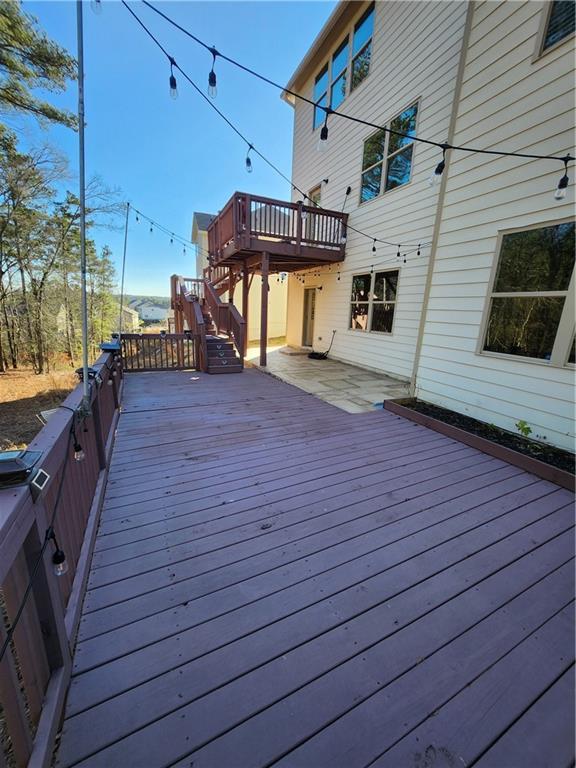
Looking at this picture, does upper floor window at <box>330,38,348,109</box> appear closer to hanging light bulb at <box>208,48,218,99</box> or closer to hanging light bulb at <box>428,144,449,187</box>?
hanging light bulb at <box>428,144,449,187</box>

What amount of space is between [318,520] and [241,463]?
3.23 ft

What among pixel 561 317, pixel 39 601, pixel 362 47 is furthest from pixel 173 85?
pixel 362 47

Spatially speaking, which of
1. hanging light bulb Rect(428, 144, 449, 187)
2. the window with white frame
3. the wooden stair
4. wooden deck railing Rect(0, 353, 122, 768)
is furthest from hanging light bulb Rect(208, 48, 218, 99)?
the window with white frame

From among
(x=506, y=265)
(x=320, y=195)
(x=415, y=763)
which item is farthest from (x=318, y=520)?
(x=320, y=195)

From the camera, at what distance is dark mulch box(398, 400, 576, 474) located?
2.82m

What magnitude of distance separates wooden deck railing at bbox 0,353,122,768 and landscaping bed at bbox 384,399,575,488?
339 centimetres

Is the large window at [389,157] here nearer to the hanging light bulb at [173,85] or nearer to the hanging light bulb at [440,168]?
the hanging light bulb at [440,168]

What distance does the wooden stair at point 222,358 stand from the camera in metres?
6.52

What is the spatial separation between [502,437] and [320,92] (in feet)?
31.5

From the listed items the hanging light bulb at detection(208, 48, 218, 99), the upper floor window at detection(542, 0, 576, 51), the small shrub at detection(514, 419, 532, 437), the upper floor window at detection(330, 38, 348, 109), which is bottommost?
the small shrub at detection(514, 419, 532, 437)

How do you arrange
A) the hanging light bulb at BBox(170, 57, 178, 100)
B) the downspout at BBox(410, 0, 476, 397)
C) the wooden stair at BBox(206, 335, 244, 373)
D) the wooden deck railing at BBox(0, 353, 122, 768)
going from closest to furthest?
the wooden deck railing at BBox(0, 353, 122, 768) → the hanging light bulb at BBox(170, 57, 178, 100) → the downspout at BBox(410, 0, 476, 397) → the wooden stair at BBox(206, 335, 244, 373)

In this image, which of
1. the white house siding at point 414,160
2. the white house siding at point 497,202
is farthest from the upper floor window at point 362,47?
the white house siding at point 497,202

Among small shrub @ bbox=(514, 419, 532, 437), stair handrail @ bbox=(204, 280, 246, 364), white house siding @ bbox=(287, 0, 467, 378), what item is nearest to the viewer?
small shrub @ bbox=(514, 419, 532, 437)

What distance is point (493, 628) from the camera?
142 cm
